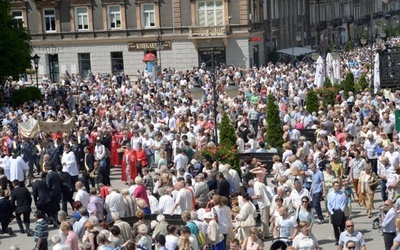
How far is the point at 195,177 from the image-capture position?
25984 millimetres

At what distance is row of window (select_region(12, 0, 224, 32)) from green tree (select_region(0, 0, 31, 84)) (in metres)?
16.5

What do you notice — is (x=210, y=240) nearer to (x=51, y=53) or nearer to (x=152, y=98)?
(x=152, y=98)

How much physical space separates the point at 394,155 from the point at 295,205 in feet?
16.1

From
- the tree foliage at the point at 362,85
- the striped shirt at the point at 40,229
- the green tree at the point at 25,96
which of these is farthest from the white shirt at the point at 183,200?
the green tree at the point at 25,96

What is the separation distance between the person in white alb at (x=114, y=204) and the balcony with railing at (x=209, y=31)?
4744 centimetres

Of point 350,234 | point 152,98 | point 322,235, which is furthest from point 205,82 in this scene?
point 350,234

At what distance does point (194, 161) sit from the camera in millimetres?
29109

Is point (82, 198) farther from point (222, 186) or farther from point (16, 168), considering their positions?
point (16, 168)

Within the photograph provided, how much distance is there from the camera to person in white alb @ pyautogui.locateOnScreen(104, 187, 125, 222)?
24.1 meters

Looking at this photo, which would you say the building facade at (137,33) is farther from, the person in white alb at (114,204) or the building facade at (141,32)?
the person in white alb at (114,204)

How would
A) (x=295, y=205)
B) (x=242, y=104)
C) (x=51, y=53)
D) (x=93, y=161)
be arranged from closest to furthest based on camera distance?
(x=295, y=205), (x=93, y=161), (x=242, y=104), (x=51, y=53)

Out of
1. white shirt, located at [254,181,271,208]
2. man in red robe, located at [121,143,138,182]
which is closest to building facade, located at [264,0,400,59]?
man in red robe, located at [121,143,138,182]

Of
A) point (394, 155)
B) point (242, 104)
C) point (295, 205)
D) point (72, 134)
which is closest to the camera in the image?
point (295, 205)

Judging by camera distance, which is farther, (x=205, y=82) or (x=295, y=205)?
(x=205, y=82)
